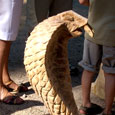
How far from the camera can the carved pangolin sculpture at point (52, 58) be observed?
878 mm

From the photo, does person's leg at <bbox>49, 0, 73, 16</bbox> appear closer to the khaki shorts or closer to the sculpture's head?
the khaki shorts

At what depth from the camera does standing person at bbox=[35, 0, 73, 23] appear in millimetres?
3096

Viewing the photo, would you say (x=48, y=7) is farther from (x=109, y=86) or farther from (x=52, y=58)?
(x=52, y=58)

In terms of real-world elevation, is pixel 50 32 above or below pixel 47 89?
above

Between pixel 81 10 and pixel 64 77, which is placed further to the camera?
pixel 81 10

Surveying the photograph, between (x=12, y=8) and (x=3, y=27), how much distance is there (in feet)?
0.51

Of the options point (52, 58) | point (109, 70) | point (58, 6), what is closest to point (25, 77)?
point (58, 6)

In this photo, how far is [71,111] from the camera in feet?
3.20

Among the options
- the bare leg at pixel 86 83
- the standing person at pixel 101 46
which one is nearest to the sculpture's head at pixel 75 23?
the standing person at pixel 101 46

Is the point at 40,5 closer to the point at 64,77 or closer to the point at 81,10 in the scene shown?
the point at 64,77

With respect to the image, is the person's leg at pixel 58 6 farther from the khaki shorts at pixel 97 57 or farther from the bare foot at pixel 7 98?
the bare foot at pixel 7 98

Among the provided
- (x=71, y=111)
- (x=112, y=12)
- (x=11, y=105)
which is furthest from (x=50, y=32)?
(x=11, y=105)

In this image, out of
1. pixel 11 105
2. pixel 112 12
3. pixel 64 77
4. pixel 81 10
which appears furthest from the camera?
pixel 81 10

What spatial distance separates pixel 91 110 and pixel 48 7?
40.2 inches
